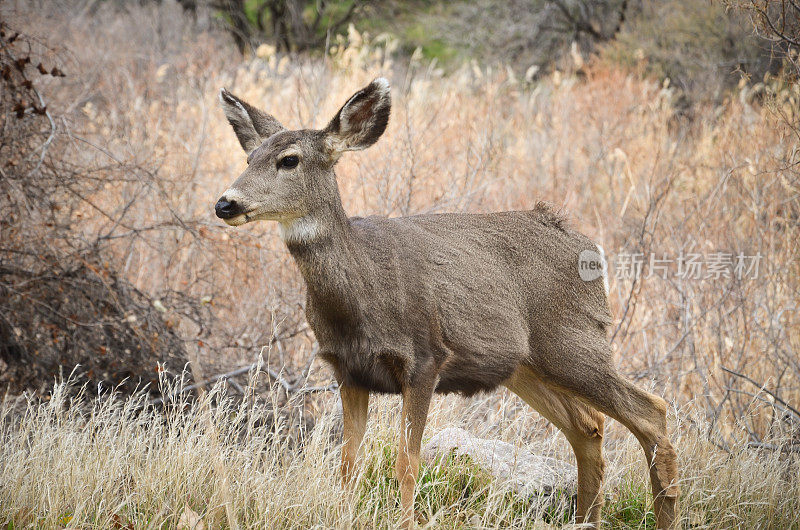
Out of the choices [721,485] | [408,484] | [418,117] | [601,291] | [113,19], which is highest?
[113,19]

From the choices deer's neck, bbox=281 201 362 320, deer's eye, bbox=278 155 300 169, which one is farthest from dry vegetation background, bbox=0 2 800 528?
deer's eye, bbox=278 155 300 169

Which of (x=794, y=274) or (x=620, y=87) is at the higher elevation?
(x=620, y=87)

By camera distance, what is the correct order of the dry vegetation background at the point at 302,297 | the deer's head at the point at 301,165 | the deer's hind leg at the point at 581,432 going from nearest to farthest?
the deer's head at the point at 301,165
the dry vegetation background at the point at 302,297
the deer's hind leg at the point at 581,432

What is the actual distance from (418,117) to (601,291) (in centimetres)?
544

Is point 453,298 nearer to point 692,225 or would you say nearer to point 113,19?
point 692,225

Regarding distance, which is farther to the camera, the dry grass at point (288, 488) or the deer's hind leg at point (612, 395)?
the deer's hind leg at point (612, 395)

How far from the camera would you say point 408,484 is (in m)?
3.96

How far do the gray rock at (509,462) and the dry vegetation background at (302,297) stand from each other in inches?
5.8

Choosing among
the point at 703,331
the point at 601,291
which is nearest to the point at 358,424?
the point at 601,291

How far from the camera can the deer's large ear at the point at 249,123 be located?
436cm

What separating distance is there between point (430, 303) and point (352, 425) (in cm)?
73
